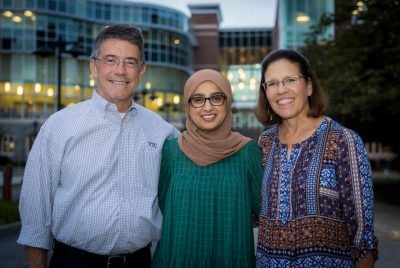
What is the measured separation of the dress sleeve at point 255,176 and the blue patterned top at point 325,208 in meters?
0.39

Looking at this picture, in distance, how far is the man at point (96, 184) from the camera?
124 inches

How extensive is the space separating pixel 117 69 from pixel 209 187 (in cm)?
111

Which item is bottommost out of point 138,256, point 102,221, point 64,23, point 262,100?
point 138,256

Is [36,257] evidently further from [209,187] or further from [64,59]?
[64,59]

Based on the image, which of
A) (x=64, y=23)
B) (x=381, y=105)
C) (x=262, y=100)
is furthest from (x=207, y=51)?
(x=262, y=100)

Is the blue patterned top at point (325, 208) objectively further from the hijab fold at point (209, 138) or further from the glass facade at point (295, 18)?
the glass facade at point (295, 18)

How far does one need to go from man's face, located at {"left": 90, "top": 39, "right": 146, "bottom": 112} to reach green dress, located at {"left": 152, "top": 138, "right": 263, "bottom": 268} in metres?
0.70

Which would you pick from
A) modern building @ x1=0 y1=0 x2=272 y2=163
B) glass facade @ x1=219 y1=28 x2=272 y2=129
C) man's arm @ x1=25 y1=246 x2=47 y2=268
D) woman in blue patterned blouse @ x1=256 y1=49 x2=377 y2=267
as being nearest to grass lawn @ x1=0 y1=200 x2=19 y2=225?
man's arm @ x1=25 y1=246 x2=47 y2=268

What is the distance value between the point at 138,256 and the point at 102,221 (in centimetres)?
40

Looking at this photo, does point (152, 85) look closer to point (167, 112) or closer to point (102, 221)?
point (167, 112)

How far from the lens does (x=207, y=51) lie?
66688mm

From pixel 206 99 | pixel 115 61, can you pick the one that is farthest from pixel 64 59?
pixel 206 99

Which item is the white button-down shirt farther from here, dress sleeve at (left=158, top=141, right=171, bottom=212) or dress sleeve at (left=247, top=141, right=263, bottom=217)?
dress sleeve at (left=247, top=141, right=263, bottom=217)

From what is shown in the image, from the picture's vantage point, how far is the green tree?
1284 centimetres
